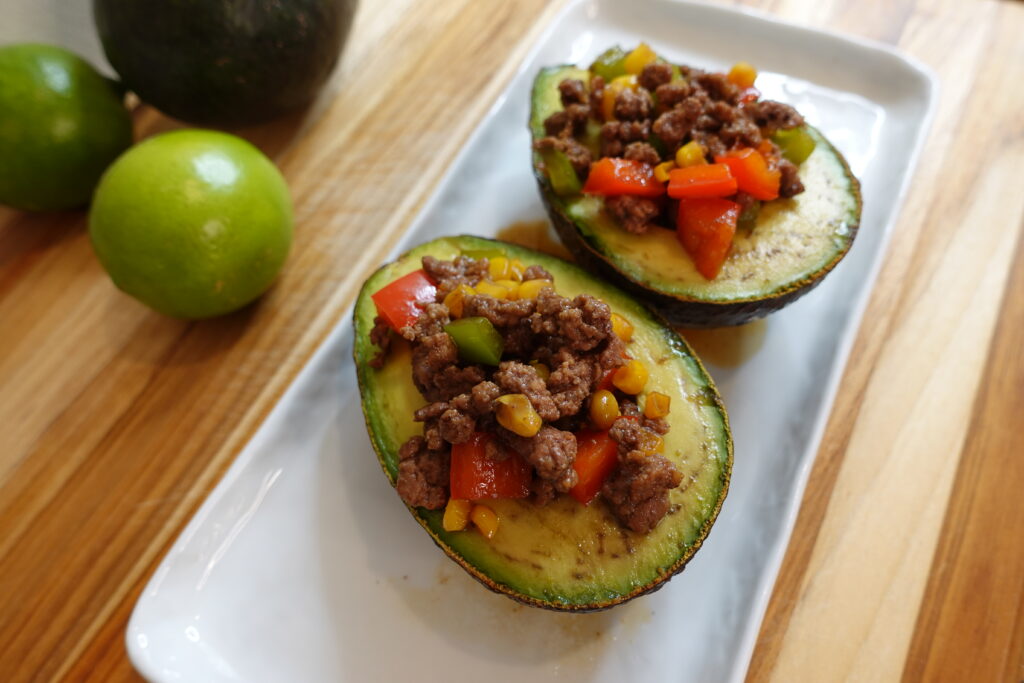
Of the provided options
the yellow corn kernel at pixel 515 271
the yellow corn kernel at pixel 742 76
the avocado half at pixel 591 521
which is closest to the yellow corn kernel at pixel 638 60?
the yellow corn kernel at pixel 742 76

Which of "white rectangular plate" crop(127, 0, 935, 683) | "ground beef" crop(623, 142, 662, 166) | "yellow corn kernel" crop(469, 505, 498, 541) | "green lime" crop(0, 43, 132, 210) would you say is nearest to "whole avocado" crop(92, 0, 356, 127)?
"green lime" crop(0, 43, 132, 210)

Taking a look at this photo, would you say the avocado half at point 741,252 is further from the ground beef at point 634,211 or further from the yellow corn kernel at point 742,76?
the yellow corn kernel at point 742,76

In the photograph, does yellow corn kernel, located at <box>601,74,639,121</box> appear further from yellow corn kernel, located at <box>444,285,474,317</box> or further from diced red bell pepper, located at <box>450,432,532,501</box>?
diced red bell pepper, located at <box>450,432,532,501</box>

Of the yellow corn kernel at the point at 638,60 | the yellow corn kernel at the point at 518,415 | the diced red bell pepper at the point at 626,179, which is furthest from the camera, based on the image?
the yellow corn kernel at the point at 638,60

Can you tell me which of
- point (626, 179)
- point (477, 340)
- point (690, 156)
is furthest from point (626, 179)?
point (477, 340)

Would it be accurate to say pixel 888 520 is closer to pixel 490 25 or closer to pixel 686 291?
pixel 686 291

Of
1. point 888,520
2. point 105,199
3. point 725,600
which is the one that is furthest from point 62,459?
point 888,520
